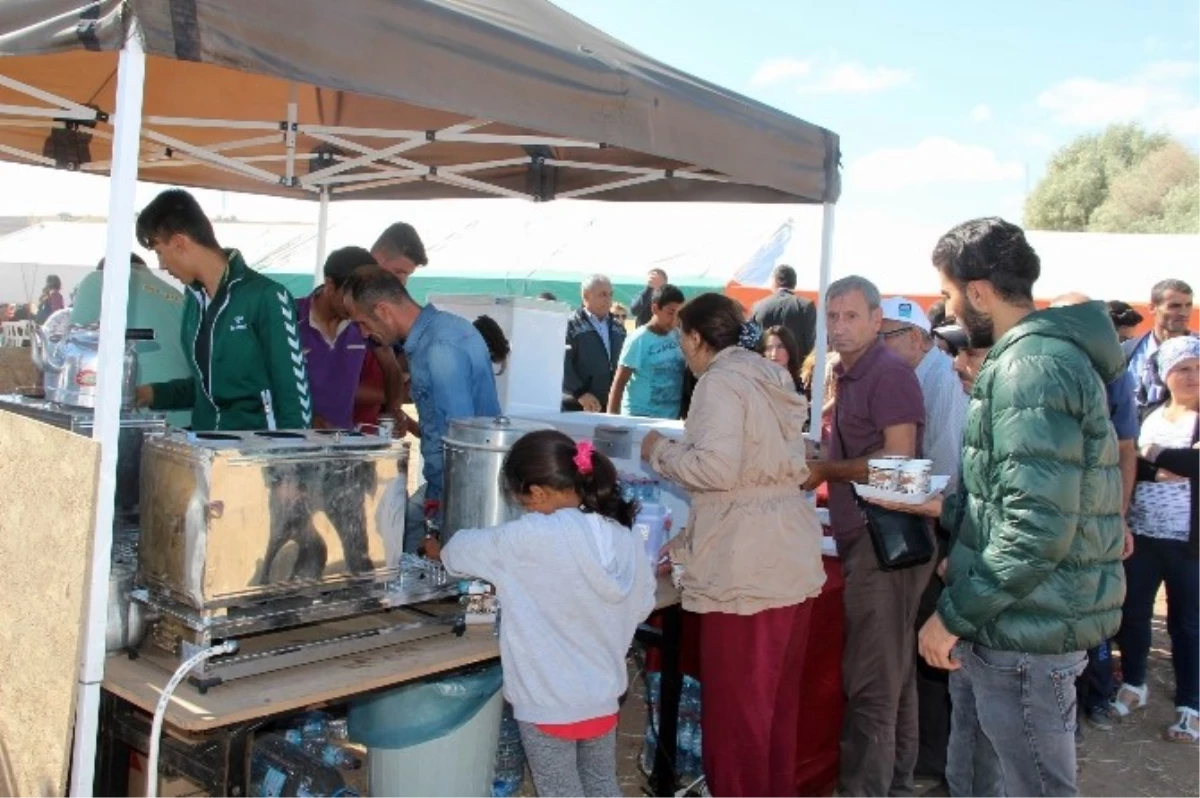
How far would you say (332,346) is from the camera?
14.7ft

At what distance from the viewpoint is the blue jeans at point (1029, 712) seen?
229cm

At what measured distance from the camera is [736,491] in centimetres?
300

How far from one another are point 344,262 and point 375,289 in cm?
98

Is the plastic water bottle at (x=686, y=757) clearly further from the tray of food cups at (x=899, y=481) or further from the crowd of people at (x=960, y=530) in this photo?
A: the tray of food cups at (x=899, y=481)

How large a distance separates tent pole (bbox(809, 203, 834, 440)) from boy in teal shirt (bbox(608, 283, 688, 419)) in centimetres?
233

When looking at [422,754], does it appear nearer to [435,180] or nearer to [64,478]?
[64,478]

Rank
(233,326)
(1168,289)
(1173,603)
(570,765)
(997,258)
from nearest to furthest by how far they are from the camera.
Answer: (997,258), (570,765), (233,326), (1173,603), (1168,289)

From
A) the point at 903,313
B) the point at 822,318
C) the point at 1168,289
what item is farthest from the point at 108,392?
the point at 1168,289

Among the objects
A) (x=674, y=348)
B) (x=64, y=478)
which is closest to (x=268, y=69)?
(x=64, y=478)

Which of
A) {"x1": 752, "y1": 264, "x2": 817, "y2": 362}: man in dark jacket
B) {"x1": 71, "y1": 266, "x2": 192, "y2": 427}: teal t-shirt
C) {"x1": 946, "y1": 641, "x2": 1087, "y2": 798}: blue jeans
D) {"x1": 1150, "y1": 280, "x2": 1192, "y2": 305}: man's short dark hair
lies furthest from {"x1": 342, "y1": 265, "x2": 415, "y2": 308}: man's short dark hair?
{"x1": 1150, "y1": 280, "x2": 1192, "y2": 305}: man's short dark hair

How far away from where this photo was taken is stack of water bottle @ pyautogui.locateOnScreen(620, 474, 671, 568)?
325 centimetres

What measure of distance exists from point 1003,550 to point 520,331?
2.65 meters

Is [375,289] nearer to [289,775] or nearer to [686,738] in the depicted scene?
[289,775]

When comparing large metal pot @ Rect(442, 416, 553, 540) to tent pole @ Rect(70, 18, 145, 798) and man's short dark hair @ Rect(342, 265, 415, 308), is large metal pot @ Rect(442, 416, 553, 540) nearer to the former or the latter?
man's short dark hair @ Rect(342, 265, 415, 308)
